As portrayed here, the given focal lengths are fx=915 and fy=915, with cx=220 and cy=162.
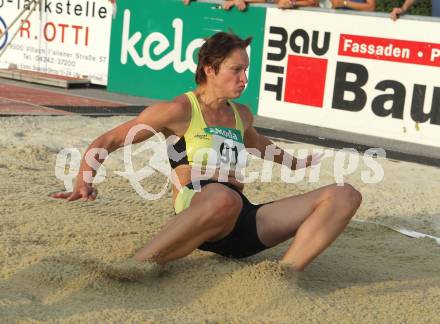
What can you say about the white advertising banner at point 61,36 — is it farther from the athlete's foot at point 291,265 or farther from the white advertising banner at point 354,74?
the athlete's foot at point 291,265

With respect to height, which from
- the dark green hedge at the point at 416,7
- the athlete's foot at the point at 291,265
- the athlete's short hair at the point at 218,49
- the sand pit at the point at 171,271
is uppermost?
the dark green hedge at the point at 416,7

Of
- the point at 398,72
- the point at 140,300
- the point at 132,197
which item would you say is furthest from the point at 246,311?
the point at 398,72

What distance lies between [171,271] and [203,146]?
0.69 metres

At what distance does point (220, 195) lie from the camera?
4605mm

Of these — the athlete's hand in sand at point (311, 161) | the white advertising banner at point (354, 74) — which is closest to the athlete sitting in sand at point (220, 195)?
the athlete's hand in sand at point (311, 161)

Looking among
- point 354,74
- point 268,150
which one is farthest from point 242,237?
point 354,74

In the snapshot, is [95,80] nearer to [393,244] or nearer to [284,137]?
[284,137]

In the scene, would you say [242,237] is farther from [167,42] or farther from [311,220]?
[167,42]

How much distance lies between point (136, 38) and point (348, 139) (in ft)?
12.9

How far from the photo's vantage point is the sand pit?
4312mm

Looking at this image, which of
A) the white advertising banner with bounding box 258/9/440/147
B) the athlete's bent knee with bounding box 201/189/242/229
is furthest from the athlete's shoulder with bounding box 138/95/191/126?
the white advertising banner with bounding box 258/9/440/147

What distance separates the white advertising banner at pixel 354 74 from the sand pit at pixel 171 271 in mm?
3106

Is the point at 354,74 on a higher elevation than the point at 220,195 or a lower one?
higher

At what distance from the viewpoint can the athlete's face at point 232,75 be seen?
491cm
